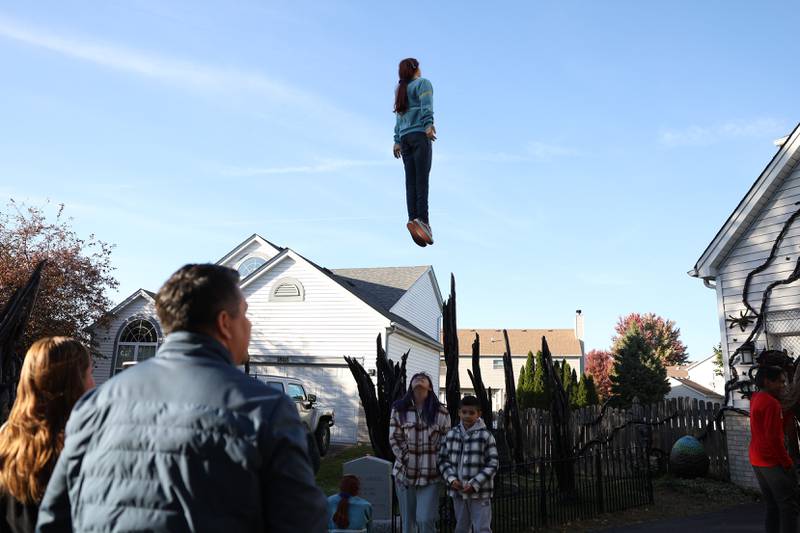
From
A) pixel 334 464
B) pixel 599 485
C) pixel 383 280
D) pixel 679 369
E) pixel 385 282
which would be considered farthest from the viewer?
pixel 679 369

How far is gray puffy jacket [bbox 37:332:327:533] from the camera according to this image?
5.09ft

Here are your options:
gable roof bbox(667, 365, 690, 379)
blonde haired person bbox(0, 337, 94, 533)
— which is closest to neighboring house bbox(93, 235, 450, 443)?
blonde haired person bbox(0, 337, 94, 533)

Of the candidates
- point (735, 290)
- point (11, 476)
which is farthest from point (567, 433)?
point (11, 476)

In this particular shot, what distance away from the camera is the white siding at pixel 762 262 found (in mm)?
12281

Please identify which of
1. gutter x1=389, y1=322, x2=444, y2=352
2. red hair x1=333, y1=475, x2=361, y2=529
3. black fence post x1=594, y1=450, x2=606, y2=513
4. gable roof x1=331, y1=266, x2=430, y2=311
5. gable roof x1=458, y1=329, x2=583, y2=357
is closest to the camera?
red hair x1=333, y1=475, x2=361, y2=529

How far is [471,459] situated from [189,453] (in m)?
4.87

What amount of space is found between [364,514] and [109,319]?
2155cm

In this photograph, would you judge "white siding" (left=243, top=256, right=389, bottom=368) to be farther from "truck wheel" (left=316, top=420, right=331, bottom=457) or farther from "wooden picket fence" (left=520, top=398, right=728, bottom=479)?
"wooden picket fence" (left=520, top=398, right=728, bottom=479)

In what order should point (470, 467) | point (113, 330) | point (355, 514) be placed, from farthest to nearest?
1. point (113, 330)
2. point (470, 467)
3. point (355, 514)

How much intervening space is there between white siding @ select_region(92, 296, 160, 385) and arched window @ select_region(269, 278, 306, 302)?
16.6 feet

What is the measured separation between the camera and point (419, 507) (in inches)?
247

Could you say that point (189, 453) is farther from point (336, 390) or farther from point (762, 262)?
point (336, 390)

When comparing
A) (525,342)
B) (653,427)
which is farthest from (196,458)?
(525,342)

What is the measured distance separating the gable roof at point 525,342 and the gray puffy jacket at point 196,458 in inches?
1802
